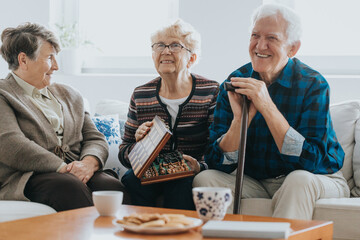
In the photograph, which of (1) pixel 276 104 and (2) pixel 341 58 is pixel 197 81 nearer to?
(1) pixel 276 104

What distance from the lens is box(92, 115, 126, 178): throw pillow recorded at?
2775 mm

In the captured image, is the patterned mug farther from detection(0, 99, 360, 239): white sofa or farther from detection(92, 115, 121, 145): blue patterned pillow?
detection(92, 115, 121, 145): blue patterned pillow

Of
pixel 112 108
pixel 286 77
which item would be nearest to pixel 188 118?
pixel 286 77

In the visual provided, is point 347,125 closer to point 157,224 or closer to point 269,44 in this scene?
point 269,44

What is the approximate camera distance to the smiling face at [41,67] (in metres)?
2.49

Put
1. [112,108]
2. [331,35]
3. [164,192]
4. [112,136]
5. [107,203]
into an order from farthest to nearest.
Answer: [331,35] < [112,108] < [112,136] < [164,192] < [107,203]

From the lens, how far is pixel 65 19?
416 centimetres

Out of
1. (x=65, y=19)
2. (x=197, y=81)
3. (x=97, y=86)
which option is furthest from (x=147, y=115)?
(x=65, y=19)

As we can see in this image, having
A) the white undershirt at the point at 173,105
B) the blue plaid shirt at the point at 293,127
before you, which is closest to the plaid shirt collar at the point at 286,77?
the blue plaid shirt at the point at 293,127

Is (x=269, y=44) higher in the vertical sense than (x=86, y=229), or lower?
higher

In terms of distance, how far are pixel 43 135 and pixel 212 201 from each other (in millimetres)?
1187

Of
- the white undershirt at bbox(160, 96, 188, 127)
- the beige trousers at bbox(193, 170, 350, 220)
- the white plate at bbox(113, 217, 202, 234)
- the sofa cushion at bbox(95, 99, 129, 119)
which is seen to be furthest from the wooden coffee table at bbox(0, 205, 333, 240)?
the sofa cushion at bbox(95, 99, 129, 119)

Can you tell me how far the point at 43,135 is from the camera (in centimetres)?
241

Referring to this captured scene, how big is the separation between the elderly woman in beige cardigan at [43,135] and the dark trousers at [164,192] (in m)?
0.07
